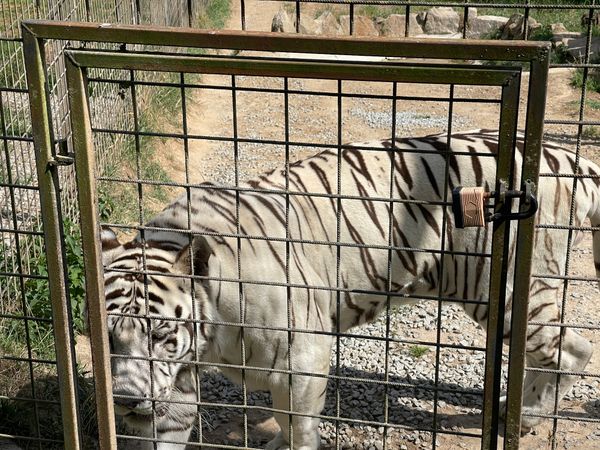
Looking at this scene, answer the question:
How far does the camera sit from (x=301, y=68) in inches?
91.6

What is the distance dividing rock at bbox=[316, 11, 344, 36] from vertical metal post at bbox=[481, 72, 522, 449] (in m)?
11.8

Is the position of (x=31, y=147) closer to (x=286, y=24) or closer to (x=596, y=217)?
(x=596, y=217)

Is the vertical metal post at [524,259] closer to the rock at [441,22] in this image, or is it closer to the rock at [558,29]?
the rock at [558,29]

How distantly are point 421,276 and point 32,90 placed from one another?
1966 mm

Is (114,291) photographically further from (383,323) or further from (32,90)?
(383,323)

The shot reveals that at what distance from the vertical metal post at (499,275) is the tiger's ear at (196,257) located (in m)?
0.94


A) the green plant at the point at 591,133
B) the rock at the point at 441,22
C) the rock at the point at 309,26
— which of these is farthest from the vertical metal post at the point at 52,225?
the rock at the point at 441,22

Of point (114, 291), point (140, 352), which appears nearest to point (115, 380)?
point (140, 352)

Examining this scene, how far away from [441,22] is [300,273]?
40.0ft

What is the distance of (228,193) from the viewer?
354cm

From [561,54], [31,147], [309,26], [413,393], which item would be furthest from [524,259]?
[309,26]

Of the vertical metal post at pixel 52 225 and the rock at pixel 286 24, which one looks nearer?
the vertical metal post at pixel 52 225

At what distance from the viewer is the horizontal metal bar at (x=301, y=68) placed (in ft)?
7.39

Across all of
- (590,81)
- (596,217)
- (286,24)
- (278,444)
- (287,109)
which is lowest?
(278,444)
